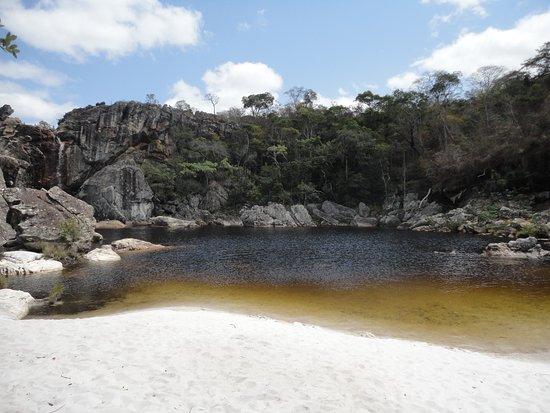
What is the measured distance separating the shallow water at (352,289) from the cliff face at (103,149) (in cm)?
3325

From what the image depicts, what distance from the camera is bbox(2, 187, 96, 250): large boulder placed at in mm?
26156

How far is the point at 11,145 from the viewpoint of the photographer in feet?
182

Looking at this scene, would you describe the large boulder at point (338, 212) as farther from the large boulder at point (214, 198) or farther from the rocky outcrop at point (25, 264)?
the rocky outcrop at point (25, 264)

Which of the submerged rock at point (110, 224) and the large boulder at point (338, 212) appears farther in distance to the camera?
the large boulder at point (338, 212)

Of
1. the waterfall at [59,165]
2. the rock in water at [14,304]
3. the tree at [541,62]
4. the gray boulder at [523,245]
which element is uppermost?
the tree at [541,62]

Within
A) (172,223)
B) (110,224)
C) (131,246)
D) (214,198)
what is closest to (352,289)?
(131,246)

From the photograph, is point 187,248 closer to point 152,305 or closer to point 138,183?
point 152,305

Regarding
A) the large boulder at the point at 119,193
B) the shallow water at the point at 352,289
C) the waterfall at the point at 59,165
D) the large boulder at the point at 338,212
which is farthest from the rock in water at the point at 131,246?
the waterfall at the point at 59,165

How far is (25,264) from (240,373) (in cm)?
2054

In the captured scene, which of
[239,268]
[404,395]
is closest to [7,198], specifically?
[239,268]

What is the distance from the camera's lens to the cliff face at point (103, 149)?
5775 centimetres

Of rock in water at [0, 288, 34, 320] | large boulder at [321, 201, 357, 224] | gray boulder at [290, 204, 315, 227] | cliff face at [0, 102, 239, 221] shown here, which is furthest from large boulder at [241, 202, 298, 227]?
rock in water at [0, 288, 34, 320]

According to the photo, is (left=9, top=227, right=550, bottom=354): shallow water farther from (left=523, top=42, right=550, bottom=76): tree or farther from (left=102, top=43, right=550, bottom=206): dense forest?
(left=523, top=42, right=550, bottom=76): tree

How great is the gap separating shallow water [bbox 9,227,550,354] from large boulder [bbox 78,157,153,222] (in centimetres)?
3145
